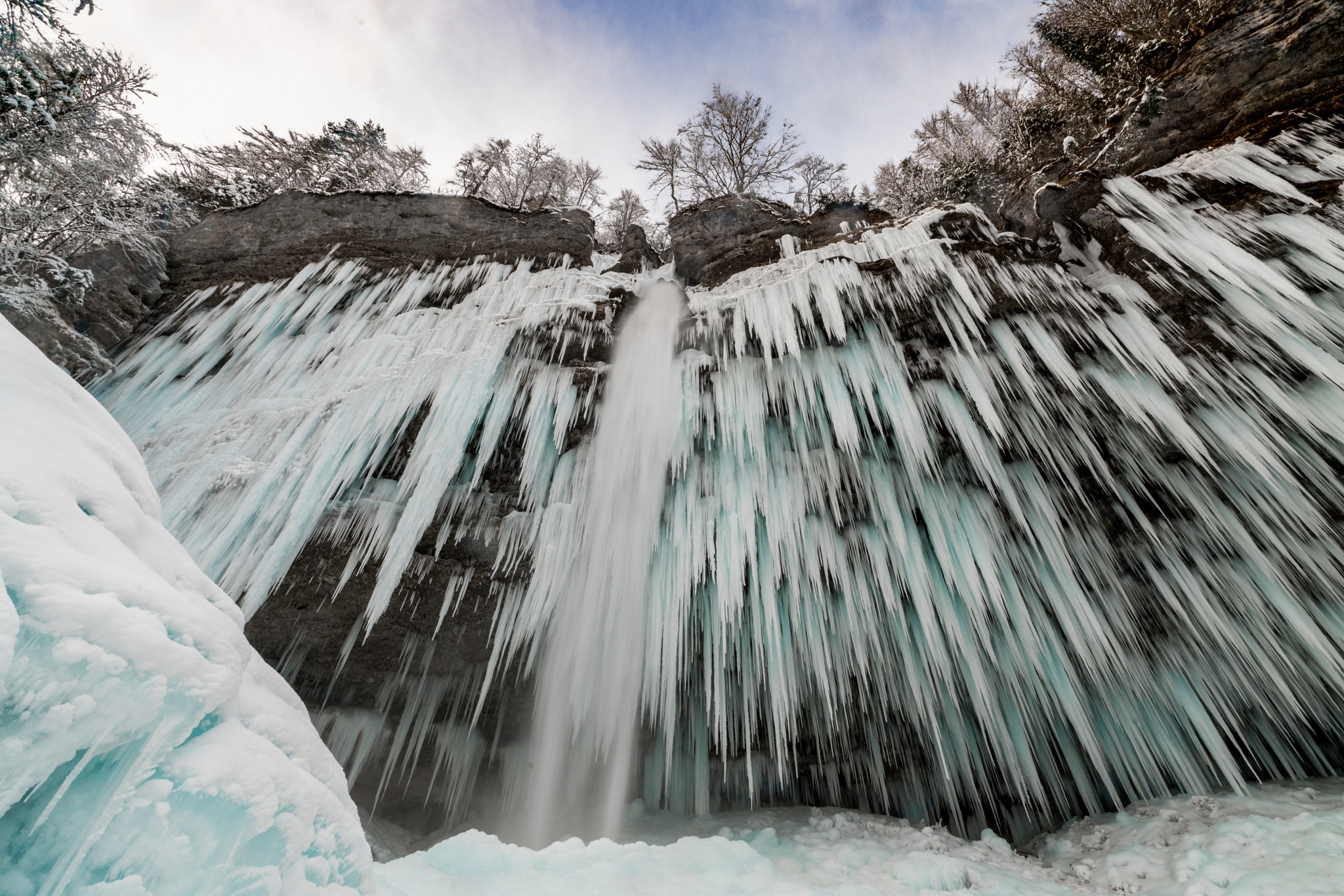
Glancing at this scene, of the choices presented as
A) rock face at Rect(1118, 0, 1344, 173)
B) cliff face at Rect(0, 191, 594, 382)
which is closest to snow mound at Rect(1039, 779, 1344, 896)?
rock face at Rect(1118, 0, 1344, 173)

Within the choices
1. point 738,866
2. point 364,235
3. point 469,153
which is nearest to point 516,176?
point 469,153

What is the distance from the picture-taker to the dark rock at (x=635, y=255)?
6488 millimetres

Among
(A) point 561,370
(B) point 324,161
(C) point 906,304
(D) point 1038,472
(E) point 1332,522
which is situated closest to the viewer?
(E) point 1332,522

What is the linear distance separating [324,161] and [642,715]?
1531cm

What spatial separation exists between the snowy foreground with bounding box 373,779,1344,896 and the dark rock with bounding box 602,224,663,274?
228 inches

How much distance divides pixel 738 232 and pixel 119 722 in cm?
694

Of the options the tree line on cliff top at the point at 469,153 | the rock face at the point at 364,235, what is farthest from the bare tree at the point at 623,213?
the rock face at the point at 364,235

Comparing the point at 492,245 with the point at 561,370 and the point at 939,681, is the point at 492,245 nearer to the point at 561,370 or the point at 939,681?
the point at 561,370

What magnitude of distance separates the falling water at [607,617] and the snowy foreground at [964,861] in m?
1.35

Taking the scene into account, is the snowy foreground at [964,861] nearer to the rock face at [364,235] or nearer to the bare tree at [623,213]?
the rock face at [364,235]

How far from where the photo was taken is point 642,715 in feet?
14.2

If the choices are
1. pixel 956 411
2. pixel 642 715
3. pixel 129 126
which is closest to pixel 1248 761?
pixel 956 411

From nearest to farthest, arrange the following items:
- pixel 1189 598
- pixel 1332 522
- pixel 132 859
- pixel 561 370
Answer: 1. pixel 132 859
2. pixel 1332 522
3. pixel 1189 598
4. pixel 561 370

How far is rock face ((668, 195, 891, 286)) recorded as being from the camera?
20.8 feet
